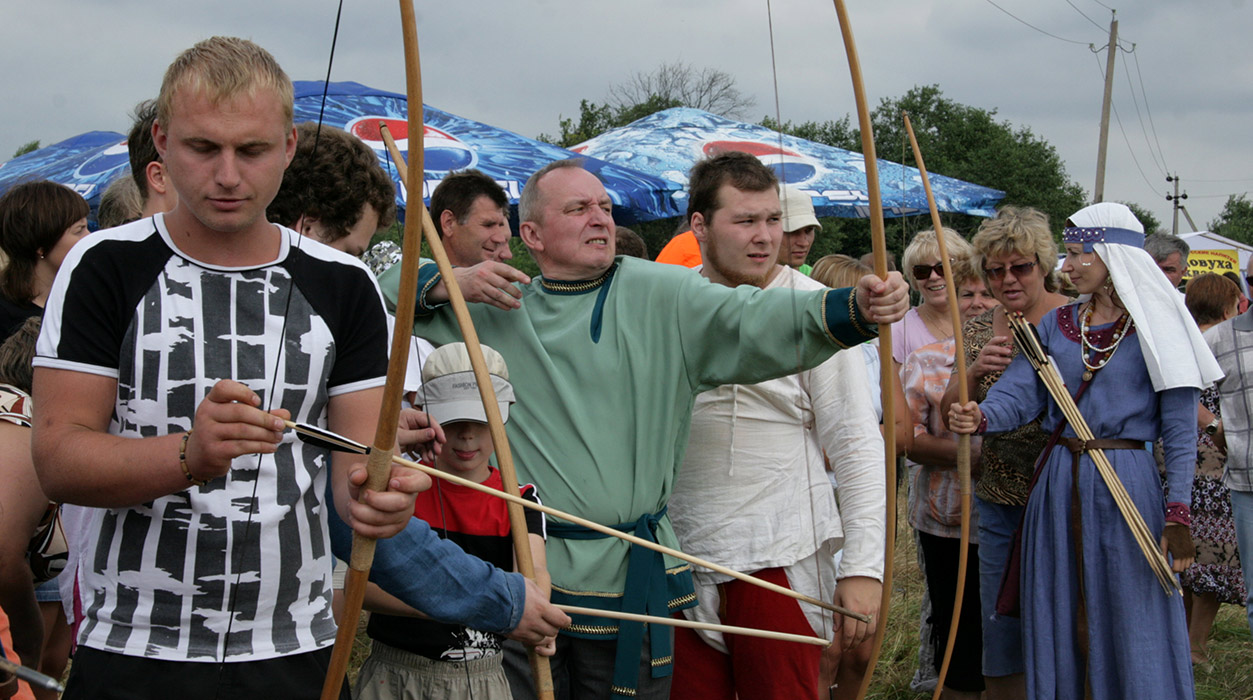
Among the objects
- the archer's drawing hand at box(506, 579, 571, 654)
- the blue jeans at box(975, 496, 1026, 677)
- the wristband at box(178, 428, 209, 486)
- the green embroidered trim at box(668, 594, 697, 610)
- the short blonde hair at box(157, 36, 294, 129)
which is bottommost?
the blue jeans at box(975, 496, 1026, 677)

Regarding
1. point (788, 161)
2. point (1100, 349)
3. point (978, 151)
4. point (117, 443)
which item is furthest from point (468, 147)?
point (978, 151)

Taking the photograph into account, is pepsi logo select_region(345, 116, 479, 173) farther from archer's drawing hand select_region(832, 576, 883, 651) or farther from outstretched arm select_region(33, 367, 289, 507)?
outstretched arm select_region(33, 367, 289, 507)

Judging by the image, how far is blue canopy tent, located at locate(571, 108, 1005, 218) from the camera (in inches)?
336

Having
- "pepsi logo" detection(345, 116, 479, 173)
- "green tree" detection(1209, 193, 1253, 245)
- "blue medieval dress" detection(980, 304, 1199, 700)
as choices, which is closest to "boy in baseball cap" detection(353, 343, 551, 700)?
"blue medieval dress" detection(980, 304, 1199, 700)


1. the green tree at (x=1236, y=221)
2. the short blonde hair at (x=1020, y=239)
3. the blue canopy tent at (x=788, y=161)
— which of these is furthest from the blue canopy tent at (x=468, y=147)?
the green tree at (x=1236, y=221)

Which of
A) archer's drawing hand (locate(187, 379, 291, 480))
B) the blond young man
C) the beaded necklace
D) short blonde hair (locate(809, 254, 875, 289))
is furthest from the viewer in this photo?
short blonde hair (locate(809, 254, 875, 289))

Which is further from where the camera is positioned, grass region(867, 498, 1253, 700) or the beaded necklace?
grass region(867, 498, 1253, 700)

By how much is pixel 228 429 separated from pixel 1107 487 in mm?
2786

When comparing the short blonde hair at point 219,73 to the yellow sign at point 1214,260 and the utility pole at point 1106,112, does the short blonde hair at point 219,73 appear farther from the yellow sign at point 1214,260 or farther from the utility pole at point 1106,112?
the utility pole at point 1106,112

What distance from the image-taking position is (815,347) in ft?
7.38

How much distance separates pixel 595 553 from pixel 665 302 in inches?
24.2

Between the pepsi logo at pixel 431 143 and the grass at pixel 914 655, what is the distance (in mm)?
2886

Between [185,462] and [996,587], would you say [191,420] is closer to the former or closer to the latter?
[185,462]

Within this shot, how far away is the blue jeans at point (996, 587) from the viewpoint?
11.6 feet
